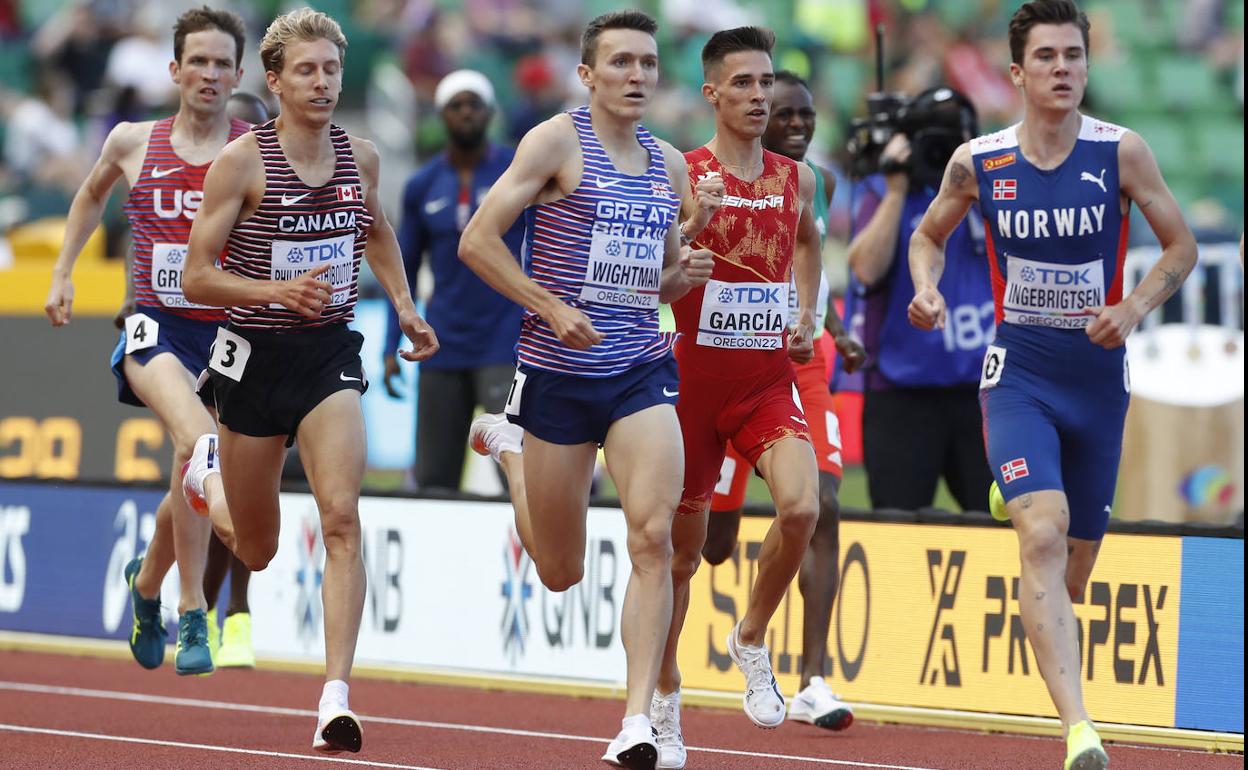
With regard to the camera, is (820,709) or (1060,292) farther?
(820,709)

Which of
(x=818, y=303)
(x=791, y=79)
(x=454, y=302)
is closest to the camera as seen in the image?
(x=818, y=303)

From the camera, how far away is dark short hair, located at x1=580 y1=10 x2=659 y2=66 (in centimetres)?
745

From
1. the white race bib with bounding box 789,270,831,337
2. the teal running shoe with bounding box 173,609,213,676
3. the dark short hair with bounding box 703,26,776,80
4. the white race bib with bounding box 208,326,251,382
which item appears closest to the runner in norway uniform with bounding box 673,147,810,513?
the white race bib with bounding box 789,270,831,337

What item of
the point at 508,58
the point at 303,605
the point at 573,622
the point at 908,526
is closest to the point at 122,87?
the point at 508,58

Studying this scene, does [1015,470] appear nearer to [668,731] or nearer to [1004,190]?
[1004,190]

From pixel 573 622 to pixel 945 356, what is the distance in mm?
2338

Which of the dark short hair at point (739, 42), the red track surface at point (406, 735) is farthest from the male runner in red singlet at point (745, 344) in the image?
the red track surface at point (406, 735)

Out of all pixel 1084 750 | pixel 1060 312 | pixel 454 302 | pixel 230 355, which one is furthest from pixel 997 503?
pixel 454 302

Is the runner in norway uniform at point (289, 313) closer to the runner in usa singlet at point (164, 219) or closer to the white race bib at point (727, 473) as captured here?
the runner in usa singlet at point (164, 219)

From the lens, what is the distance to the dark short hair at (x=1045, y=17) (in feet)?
24.3

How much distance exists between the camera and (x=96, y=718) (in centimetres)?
983

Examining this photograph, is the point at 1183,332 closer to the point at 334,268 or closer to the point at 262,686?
the point at 262,686

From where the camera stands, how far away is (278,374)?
25.6ft

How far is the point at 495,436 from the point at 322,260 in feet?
3.78
